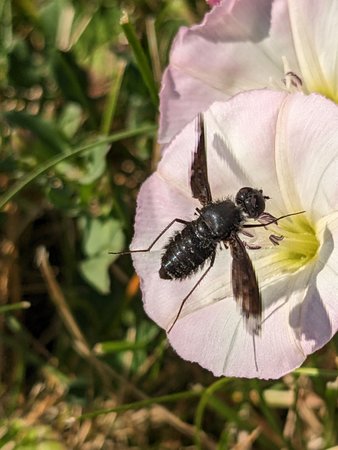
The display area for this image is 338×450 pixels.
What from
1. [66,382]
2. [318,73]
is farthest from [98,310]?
[318,73]

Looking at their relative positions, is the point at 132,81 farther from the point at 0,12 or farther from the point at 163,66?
the point at 0,12

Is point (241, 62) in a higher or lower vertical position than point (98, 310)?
higher

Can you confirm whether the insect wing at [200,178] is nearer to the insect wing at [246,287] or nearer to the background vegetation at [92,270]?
the insect wing at [246,287]

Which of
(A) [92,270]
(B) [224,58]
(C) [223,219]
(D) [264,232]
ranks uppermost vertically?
(B) [224,58]

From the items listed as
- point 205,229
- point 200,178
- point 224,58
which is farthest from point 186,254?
point 224,58

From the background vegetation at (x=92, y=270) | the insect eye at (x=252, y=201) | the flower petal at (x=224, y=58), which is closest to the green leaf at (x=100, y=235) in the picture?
the background vegetation at (x=92, y=270)

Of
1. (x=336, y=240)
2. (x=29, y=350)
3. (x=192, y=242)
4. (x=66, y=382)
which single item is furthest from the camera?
(x=29, y=350)

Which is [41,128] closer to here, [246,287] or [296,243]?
[296,243]
